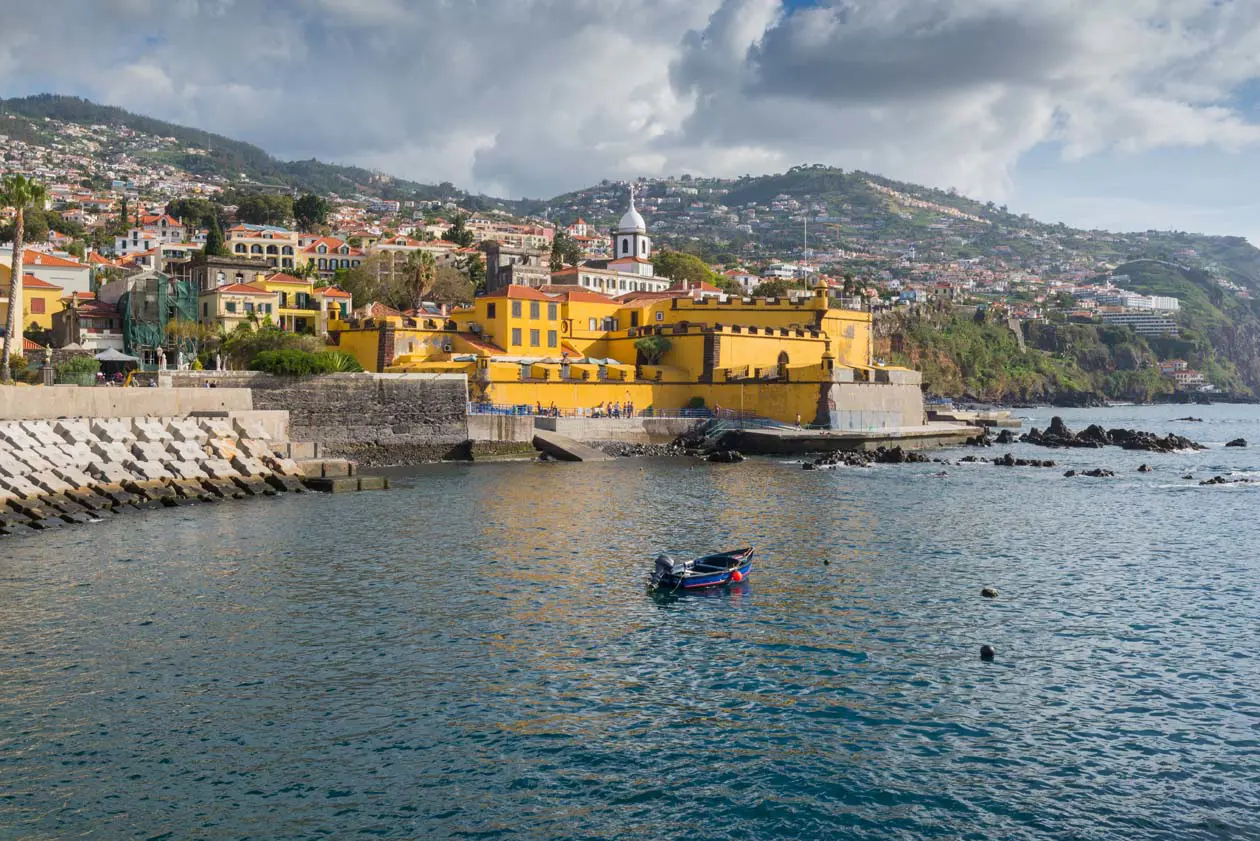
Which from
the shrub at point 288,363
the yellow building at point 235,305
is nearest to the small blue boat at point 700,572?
the shrub at point 288,363

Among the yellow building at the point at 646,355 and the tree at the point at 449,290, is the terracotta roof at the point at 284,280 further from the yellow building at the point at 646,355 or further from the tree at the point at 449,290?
the tree at the point at 449,290

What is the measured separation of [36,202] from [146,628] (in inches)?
1165

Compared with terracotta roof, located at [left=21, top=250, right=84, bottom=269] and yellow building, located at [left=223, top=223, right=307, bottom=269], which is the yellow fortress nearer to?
terracotta roof, located at [left=21, top=250, right=84, bottom=269]

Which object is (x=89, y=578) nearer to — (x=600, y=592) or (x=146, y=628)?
(x=146, y=628)

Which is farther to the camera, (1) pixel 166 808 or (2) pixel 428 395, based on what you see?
(2) pixel 428 395

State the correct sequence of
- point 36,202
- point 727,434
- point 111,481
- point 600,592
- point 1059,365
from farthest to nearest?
point 1059,365
point 727,434
point 36,202
point 111,481
point 600,592

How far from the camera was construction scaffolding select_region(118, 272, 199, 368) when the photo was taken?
49781 millimetres

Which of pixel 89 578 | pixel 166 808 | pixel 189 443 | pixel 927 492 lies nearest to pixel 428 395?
pixel 189 443

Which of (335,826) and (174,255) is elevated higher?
(174,255)

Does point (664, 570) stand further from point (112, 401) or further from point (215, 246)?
point (215, 246)

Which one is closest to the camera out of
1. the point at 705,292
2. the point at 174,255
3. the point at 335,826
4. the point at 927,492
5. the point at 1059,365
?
the point at 335,826

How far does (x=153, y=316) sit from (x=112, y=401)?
1962 centimetres

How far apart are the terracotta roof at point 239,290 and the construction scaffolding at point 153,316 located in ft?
5.11

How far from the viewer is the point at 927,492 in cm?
3556
